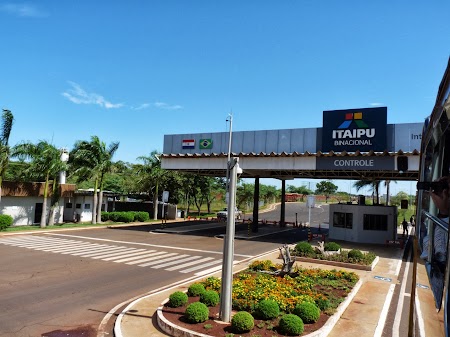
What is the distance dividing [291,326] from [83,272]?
10.4 m

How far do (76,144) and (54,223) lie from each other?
8.61 m

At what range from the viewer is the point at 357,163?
2494 cm

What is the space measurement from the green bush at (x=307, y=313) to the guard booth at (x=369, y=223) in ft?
68.5

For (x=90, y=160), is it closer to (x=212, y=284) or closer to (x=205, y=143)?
(x=205, y=143)

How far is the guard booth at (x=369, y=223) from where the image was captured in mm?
27984

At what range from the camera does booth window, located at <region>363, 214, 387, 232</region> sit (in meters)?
28.0

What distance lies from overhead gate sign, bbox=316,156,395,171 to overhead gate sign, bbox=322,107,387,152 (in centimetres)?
96

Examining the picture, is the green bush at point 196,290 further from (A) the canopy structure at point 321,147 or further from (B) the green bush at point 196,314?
(A) the canopy structure at point 321,147

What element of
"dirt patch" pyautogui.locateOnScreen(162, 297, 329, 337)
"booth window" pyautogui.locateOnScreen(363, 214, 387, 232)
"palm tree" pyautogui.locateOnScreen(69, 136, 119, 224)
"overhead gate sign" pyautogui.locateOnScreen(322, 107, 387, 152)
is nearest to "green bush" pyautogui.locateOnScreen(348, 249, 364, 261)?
"overhead gate sign" pyautogui.locateOnScreen(322, 107, 387, 152)

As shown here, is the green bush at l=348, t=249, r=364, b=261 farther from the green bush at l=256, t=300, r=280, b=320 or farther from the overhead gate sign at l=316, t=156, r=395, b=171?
the green bush at l=256, t=300, r=280, b=320

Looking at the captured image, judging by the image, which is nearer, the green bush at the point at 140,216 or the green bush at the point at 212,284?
the green bush at the point at 212,284

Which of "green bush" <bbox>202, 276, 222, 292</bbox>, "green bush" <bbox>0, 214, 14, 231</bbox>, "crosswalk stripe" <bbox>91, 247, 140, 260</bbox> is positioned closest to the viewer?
"green bush" <bbox>202, 276, 222, 292</bbox>

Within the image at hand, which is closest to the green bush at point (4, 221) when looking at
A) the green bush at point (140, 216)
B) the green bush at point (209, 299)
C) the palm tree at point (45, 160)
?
the palm tree at point (45, 160)

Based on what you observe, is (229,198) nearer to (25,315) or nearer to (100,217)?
(25,315)
